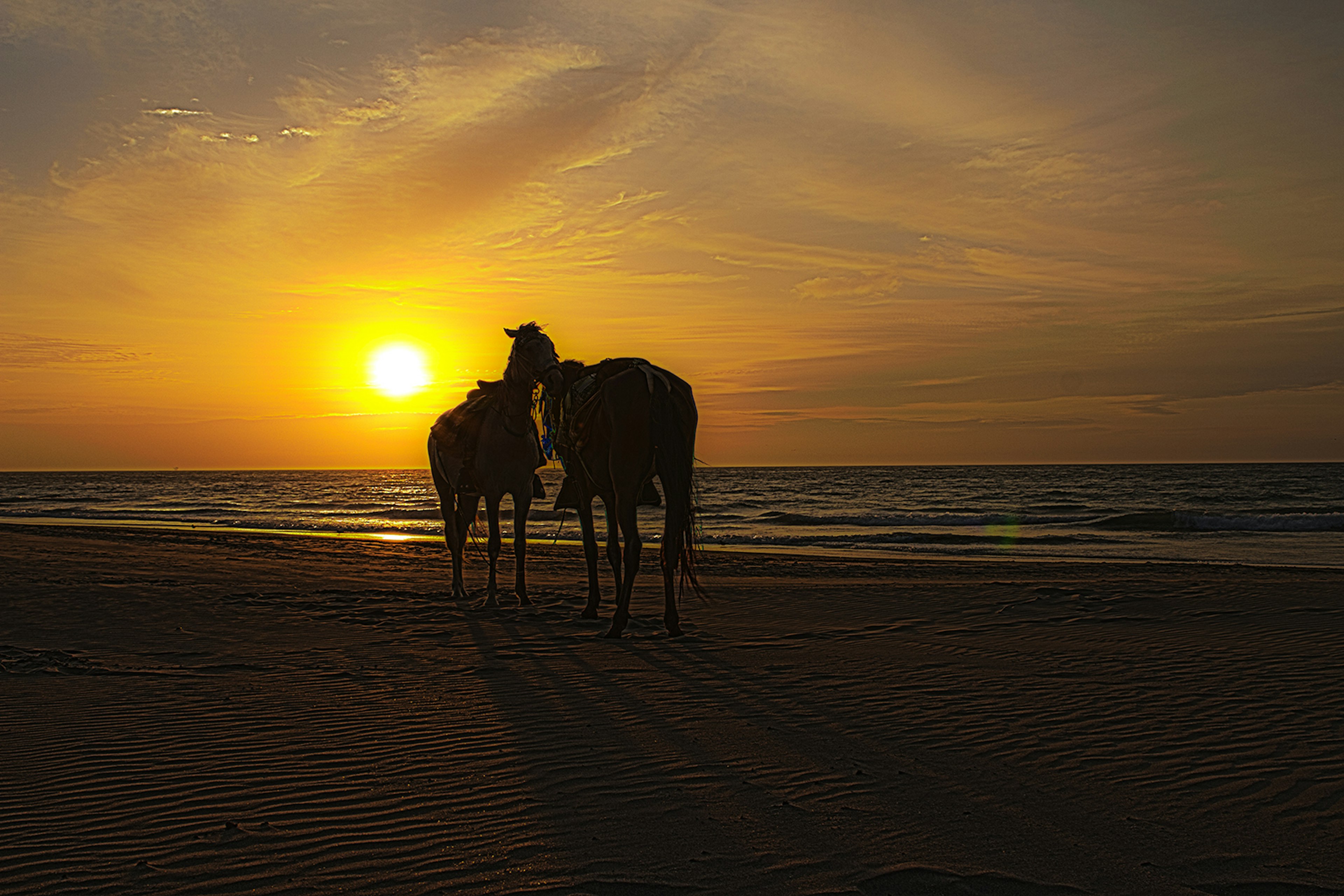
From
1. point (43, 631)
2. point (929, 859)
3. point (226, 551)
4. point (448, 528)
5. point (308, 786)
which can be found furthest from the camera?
point (226, 551)

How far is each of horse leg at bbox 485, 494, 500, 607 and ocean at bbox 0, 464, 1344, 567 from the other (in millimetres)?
898

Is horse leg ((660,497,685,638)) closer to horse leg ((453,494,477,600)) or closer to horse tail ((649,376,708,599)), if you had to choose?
horse tail ((649,376,708,599))

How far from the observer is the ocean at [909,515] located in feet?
87.1

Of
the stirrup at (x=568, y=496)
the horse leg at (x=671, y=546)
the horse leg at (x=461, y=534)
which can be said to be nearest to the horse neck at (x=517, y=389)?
the stirrup at (x=568, y=496)

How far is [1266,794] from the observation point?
460 cm

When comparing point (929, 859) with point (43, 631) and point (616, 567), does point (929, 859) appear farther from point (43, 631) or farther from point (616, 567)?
point (43, 631)

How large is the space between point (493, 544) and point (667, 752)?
6.35 metres

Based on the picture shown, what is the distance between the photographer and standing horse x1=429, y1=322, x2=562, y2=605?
10164 millimetres

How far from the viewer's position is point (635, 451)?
28.2 ft

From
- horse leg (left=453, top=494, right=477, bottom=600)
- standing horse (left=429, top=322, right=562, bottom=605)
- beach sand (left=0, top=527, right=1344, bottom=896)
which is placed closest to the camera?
beach sand (left=0, top=527, right=1344, bottom=896)

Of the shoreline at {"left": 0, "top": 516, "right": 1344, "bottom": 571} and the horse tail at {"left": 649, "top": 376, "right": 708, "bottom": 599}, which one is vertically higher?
the horse tail at {"left": 649, "top": 376, "right": 708, "bottom": 599}

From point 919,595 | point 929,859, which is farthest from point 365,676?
point 919,595

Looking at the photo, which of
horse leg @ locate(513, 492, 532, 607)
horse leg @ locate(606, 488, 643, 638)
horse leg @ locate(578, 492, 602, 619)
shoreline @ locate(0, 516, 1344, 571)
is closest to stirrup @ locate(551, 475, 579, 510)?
horse leg @ locate(578, 492, 602, 619)

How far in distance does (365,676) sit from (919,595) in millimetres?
8269
